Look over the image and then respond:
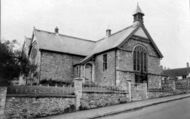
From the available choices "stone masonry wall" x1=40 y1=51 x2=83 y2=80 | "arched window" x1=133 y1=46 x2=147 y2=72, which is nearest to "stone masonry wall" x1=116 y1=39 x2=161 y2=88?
"arched window" x1=133 y1=46 x2=147 y2=72

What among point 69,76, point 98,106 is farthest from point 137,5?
point 98,106

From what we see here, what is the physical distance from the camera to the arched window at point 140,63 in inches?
1217

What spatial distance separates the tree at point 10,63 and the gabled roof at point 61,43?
11.6 m

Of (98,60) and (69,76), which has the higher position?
(98,60)

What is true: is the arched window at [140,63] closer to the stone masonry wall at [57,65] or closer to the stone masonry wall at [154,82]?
the stone masonry wall at [154,82]

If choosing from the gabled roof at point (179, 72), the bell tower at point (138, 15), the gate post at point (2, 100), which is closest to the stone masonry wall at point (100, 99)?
the gate post at point (2, 100)

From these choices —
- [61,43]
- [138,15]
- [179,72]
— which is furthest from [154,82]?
[179,72]

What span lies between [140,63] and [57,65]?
12.0 meters

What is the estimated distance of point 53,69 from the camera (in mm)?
32250

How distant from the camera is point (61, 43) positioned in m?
35.5

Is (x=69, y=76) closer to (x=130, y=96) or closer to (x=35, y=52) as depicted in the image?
(x=35, y=52)

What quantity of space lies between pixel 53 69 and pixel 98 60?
6630 mm

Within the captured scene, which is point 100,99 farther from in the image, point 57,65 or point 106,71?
point 57,65

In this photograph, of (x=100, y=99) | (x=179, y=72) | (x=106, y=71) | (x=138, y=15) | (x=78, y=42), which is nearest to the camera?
(x=100, y=99)
